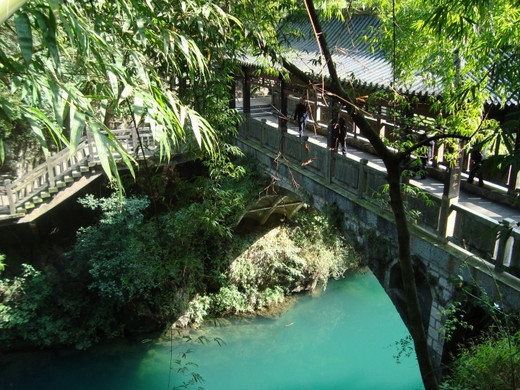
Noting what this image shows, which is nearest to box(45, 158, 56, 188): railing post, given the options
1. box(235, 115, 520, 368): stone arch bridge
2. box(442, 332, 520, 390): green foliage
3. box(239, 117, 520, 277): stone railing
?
box(239, 117, 520, 277): stone railing

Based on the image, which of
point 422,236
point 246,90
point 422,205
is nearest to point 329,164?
point 422,205

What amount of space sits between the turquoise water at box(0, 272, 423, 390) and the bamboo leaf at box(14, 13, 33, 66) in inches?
373

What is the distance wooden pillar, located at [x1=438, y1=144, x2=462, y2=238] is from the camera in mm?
5857

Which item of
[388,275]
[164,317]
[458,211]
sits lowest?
[164,317]

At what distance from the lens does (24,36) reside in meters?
1.80

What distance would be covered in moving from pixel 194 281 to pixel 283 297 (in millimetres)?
2840

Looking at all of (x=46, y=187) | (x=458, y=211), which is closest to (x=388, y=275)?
(x=458, y=211)

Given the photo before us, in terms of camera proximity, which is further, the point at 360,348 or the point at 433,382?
the point at 360,348

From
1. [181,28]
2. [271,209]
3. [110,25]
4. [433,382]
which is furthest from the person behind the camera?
[271,209]

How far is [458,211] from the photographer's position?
19.0 feet

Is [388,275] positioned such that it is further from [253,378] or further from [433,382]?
[253,378]

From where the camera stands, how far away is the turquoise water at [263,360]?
10758 mm

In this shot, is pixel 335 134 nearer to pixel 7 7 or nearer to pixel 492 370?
pixel 492 370

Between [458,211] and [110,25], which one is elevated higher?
[110,25]
